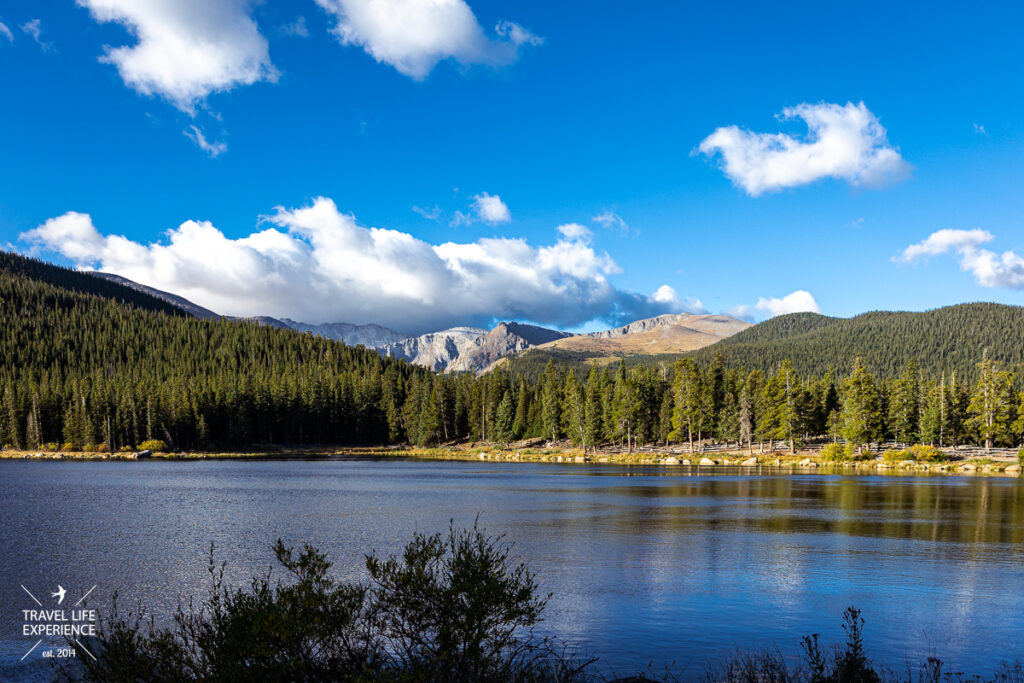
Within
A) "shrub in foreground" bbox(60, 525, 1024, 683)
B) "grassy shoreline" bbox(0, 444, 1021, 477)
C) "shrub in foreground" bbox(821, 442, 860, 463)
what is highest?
"shrub in foreground" bbox(60, 525, 1024, 683)

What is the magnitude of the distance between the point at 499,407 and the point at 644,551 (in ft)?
399

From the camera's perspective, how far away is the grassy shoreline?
96.1 metres

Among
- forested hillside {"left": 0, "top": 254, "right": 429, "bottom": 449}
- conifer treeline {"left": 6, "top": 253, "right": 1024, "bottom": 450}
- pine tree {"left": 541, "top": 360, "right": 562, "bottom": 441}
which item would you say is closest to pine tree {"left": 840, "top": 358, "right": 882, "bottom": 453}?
conifer treeline {"left": 6, "top": 253, "right": 1024, "bottom": 450}

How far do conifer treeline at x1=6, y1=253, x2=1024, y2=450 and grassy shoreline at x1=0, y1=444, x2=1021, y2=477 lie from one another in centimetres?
601

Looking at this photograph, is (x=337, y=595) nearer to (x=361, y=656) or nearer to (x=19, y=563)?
(x=361, y=656)

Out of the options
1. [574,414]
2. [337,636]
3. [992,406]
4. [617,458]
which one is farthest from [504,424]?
[337,636]

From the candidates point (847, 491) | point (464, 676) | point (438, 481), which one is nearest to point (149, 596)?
point (464, 676)

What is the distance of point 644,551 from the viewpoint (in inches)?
1244

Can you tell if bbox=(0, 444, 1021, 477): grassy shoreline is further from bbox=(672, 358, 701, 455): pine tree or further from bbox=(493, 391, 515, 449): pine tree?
bbox=(672, 358, 701, 455): pine tree

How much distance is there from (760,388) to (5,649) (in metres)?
123

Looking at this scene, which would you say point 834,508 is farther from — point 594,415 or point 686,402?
point 594,415

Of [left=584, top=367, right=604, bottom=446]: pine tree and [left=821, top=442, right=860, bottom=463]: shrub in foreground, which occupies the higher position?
[left=584, top=367, right=604, bottom=446]: pine tree

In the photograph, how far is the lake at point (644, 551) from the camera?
19297 millimetres

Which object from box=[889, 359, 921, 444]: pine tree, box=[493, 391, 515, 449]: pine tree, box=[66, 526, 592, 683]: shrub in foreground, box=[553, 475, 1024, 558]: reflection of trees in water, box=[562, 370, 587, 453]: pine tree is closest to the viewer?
box=[66, 526, 592, 683]: shrub in foreground
